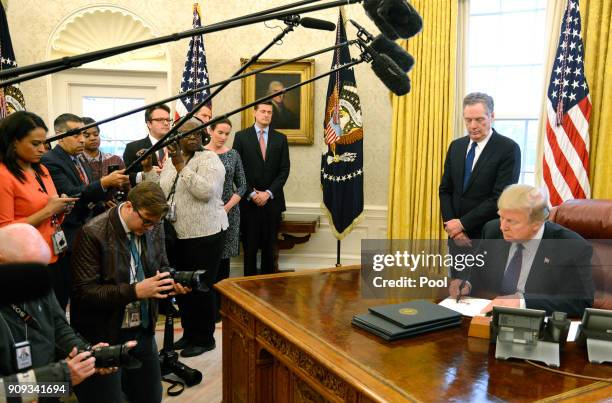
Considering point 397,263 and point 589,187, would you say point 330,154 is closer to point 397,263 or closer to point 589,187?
point 589,187

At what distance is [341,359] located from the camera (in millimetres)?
1565

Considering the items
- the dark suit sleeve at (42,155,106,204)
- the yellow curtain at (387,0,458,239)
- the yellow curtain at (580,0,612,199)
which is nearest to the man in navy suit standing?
the dark suit sleeve at (42,155,106,204)

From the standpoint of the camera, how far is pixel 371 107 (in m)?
5.29

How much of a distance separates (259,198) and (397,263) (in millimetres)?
2294

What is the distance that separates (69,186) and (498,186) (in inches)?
105

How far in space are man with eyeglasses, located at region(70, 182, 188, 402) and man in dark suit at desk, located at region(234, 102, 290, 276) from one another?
2162mm

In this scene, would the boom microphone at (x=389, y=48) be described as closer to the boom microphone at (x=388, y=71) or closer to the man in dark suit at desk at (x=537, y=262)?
the boom microphone at (x=388, y=71)

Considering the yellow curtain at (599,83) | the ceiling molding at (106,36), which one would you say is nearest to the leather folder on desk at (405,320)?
the yellow curtain at (599,83)

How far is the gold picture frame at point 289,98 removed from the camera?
17.2 feet

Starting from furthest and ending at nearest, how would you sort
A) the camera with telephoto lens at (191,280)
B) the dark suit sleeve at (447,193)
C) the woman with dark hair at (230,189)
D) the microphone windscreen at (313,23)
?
the woman with dark hair at (230,189) → the dark suit sleeve at (447,193) → the camera with telephoto lens at (191,280) → the microphone windscreen at (313,23)

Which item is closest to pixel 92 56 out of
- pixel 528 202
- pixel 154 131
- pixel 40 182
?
pixel 528 202

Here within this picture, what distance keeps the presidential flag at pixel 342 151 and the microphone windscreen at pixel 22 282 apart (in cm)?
436

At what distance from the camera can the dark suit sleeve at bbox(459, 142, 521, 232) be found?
122 inches

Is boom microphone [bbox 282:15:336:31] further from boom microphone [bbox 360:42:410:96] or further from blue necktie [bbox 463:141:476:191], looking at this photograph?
blue necktie [bbox 463:141:476:191]
